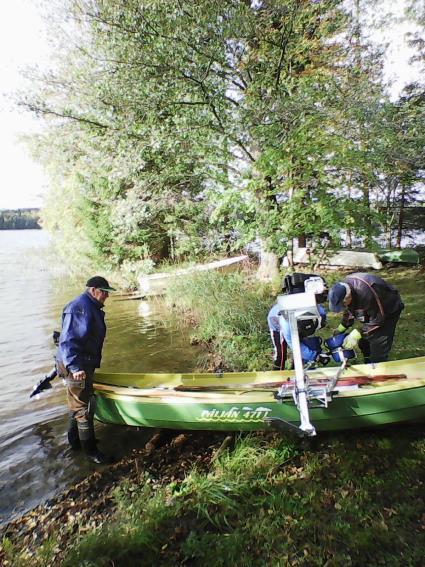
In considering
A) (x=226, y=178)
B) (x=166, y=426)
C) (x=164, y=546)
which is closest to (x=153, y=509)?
(x=164, y=546)

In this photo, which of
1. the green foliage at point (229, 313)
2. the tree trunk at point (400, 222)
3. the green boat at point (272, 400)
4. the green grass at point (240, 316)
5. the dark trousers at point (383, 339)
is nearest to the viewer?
the green boat at point (272, 400)

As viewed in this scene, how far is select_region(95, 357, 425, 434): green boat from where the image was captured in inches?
144

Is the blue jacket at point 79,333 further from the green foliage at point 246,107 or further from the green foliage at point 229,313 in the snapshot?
the green foliage at point 246,107

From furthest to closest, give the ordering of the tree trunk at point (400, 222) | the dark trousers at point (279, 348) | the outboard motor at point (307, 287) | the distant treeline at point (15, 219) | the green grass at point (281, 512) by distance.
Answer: the distant treeline at point (15, 219)
the tree trunk at point (400, 222)
the dark trousers at point (279, 348)
the outboard motor at point (307, 287)
the green grass at point (281, 512)

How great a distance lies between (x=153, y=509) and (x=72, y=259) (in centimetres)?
1356

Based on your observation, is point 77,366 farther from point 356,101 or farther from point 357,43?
point 357,43

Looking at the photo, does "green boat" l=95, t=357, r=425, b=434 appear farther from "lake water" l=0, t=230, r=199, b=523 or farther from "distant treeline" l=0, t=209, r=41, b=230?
"distant treeline" l=0, t=209, r=41, b=230

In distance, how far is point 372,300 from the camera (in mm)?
4129

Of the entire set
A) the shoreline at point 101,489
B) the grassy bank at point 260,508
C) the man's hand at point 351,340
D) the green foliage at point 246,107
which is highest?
the green foliage at point 246,107

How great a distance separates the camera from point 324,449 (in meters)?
3.77

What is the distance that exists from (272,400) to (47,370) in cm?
535

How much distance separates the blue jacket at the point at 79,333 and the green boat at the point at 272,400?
598 millimetres

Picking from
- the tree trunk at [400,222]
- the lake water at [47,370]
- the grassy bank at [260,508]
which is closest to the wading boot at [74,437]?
the lake water at [47,370]

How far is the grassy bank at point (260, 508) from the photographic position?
102 inches
